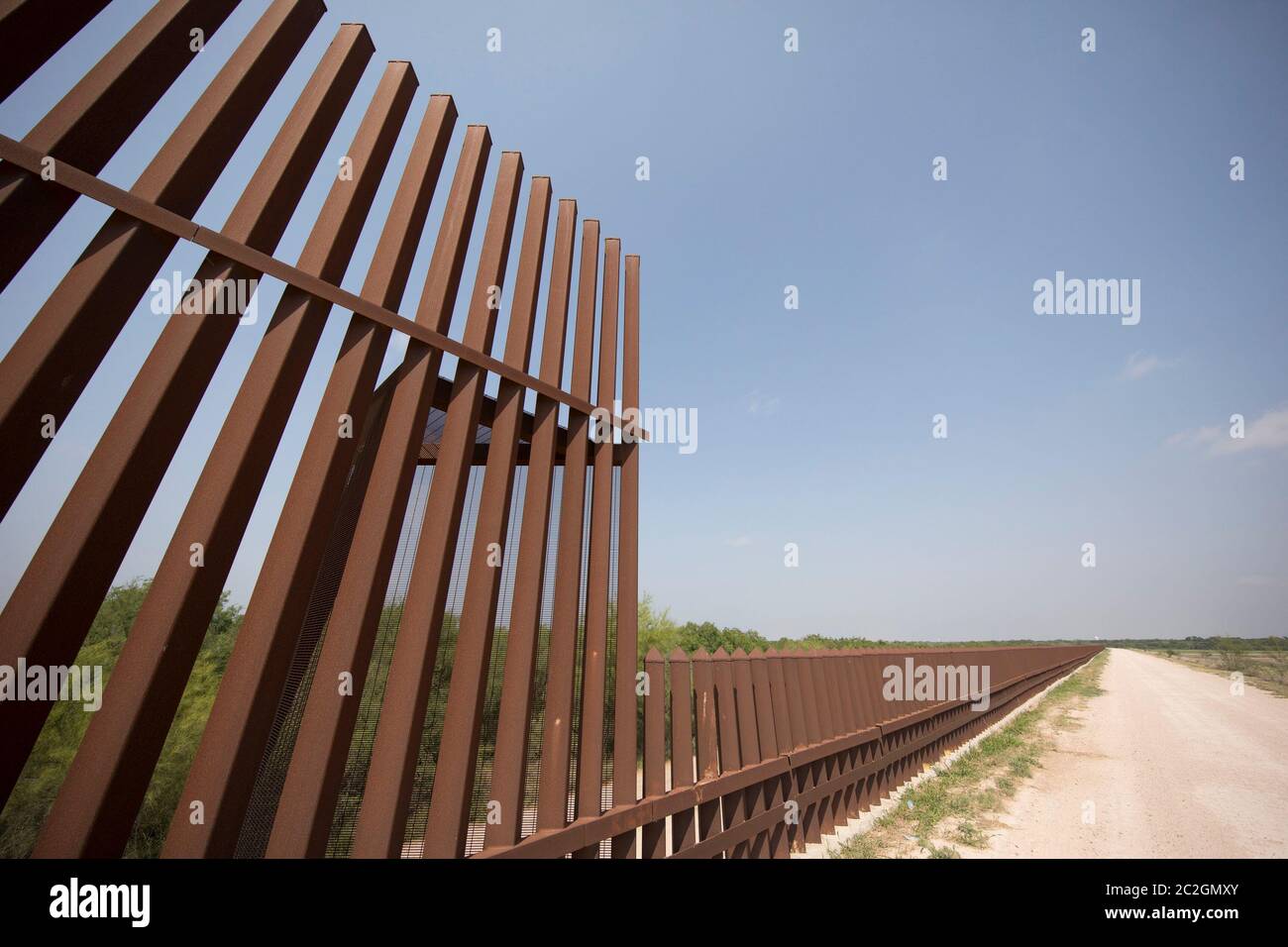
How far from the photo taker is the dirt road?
5.16 metres

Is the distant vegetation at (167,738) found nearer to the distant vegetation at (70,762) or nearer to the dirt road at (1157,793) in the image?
the distant vegetation at (70,762)

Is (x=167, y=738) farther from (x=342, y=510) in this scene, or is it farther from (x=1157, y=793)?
(x=1157, y=793)

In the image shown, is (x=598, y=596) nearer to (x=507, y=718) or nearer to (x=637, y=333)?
(x=507, y=718)

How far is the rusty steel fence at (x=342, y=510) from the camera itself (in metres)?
1.80

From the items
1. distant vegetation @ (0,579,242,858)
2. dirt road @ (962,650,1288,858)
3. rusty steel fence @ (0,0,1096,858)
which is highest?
rusty steel fence @ (0,0,1096,858)

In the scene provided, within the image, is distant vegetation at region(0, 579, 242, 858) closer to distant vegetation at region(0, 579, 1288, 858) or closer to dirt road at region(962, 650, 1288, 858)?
distant vegetation at region(0, 579, 1288, 858)

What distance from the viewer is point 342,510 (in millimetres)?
3146

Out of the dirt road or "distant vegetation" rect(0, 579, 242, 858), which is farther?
the dirt road

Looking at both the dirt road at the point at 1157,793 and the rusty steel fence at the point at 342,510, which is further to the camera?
the dirt road at the point at 1157,793

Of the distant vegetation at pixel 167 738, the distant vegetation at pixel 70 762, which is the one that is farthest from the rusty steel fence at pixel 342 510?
the distant vegetation at pixel 70 762

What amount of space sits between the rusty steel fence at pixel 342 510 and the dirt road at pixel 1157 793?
4.02m

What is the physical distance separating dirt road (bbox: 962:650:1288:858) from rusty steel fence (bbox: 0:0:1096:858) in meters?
4.02

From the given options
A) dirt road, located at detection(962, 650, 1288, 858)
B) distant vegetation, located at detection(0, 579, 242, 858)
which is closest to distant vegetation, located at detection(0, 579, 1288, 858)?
distant vegetation, located at detection(0, 579, 242, 858)

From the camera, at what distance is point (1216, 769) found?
8094mm
